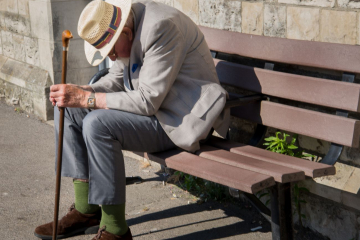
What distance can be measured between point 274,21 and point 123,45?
3.20ft

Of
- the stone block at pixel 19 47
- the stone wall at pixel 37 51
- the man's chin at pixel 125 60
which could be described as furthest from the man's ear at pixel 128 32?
the stone block at pixel 19 47

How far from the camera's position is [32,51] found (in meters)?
6.12

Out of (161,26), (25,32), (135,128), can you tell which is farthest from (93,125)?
(25,32)

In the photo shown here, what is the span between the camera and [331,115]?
3.06 meters

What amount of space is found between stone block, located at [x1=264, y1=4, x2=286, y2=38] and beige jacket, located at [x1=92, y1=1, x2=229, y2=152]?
509 mm

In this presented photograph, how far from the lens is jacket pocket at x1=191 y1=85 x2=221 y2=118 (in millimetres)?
3186

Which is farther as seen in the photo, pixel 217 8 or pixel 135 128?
pixel 217 8

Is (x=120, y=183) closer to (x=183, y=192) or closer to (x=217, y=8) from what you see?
(x=183, y=192)

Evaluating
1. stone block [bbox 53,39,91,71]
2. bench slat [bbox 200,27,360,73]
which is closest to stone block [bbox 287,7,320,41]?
bench slat [bbox 200,27,360,73]

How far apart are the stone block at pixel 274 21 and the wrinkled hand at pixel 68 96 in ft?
4.05

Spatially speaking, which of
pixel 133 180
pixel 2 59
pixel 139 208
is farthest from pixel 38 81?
pixel 139 208

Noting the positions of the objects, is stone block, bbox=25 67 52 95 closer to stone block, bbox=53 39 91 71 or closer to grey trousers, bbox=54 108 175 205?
stone block, bbox=53 39 91 71

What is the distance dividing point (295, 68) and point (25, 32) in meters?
3.65

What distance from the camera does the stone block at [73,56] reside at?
5750 mm
